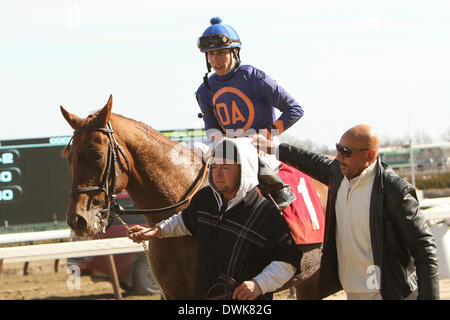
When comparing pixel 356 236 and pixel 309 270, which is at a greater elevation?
pixel 356 236

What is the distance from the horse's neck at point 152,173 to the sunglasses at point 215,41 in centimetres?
73

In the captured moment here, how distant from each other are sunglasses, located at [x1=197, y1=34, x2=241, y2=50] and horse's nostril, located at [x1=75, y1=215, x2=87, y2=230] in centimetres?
140

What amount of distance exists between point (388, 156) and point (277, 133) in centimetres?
4818

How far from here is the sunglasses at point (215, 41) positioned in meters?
4.29

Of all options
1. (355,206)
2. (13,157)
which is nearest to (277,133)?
(355,206)

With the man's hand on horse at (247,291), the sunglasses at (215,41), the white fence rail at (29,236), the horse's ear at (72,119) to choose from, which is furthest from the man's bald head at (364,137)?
the white fence rail at (29,236)

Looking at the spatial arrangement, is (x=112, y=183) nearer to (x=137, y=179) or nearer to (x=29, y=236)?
(x=137, y=179)

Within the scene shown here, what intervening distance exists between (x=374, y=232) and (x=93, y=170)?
72.8 inches

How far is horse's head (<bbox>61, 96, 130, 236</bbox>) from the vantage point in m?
3.97

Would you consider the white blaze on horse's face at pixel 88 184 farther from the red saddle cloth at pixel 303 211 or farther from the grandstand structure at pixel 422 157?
the grandstand structure at pixel 422 157

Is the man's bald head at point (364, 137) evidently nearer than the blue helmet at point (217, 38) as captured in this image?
Yes

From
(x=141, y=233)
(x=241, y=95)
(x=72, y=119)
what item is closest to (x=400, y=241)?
(x=141, y=233)

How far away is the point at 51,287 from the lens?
10.8m

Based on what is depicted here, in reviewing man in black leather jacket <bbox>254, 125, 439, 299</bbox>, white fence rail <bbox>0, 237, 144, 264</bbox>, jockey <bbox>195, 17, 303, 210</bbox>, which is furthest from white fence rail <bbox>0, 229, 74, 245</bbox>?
man in black leather jacket <bbox>254, 125, 439, 299</bbox>
